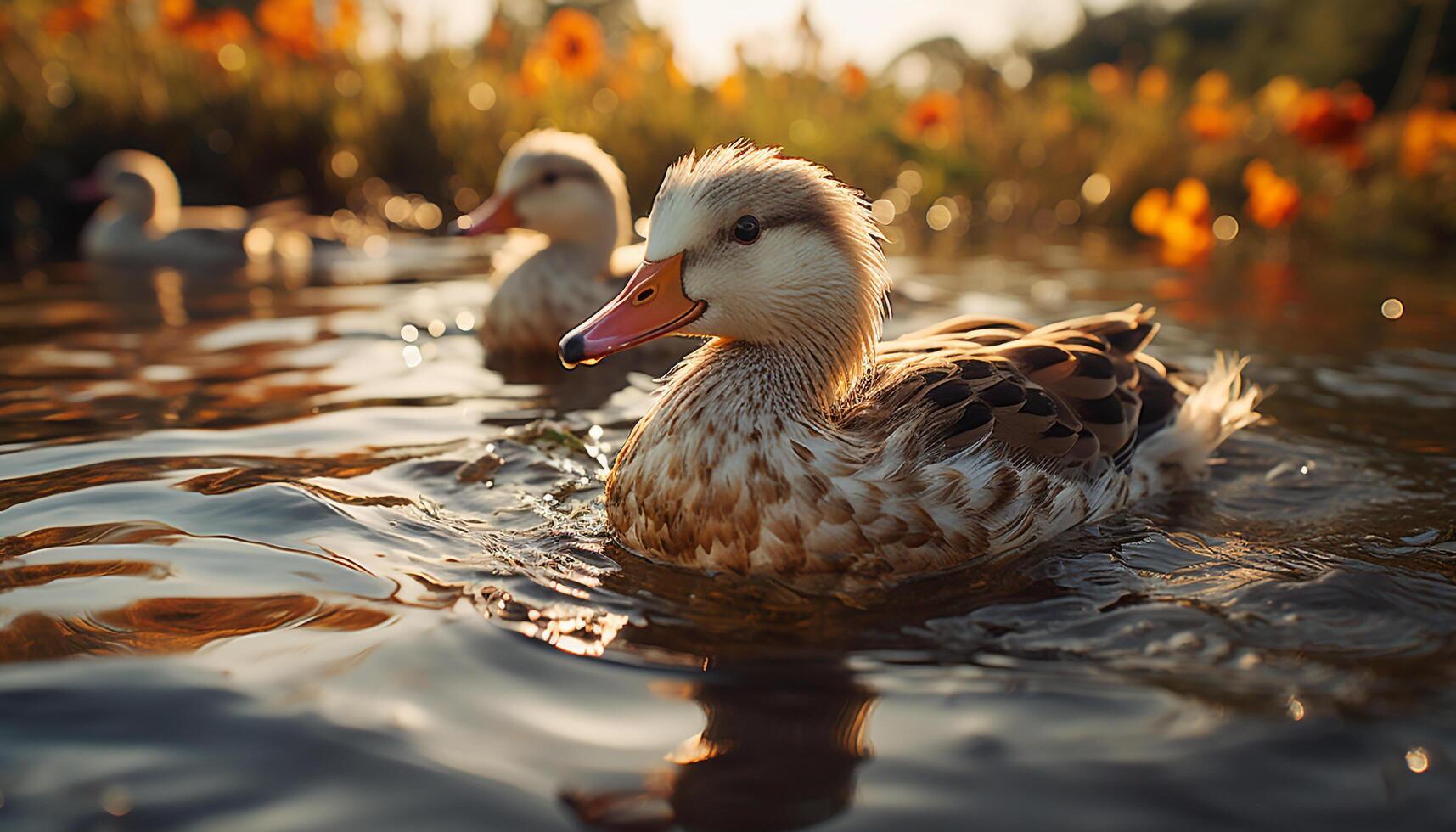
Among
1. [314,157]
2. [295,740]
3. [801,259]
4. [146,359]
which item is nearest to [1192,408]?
[801,259]

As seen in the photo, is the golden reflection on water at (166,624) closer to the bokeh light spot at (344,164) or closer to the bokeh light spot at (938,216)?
the bokeh light spot at (344,164)

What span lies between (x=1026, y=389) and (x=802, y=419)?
0.89 m

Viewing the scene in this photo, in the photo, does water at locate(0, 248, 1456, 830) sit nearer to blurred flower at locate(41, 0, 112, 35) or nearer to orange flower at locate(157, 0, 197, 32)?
orange flower at locate(157, 0, 197, 32)

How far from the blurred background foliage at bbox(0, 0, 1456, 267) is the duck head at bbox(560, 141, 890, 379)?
7.23 m

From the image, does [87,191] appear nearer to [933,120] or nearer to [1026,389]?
[933,120]

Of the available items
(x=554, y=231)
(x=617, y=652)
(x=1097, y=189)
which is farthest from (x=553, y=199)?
(x=1097, y=189)

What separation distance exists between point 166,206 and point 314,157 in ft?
8.37

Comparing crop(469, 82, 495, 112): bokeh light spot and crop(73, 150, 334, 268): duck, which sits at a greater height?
crop(469, 82, 495, 112): bokeh light spot

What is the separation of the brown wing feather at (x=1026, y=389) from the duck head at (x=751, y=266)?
0.28m

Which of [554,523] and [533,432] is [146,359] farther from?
[554,523]

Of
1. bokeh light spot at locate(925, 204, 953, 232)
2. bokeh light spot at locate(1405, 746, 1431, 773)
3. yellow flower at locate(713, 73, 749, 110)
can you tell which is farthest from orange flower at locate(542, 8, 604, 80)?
bokeh light spot at locate(1405, 746, 1431, 773)

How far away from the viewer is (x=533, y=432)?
16.7 feet

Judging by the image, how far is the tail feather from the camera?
15.7ft

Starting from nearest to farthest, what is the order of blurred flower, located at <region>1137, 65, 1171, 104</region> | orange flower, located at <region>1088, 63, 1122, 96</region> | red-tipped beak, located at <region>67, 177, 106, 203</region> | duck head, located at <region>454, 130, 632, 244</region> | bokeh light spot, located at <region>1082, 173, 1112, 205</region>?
1. duck head, located at <region>454, 130, 632, 244</region>
2. red-tipped beak, located at <region>67, 177, 106, 203</region>
3. bokeh light spot, located at <region>1082, 173, 1112, 205</region>
4. blurred flower, located at <region>1137, 65, 1171, 104</region>
5. orange flower, located at <region>1088, 63, 1122, 96</region>
